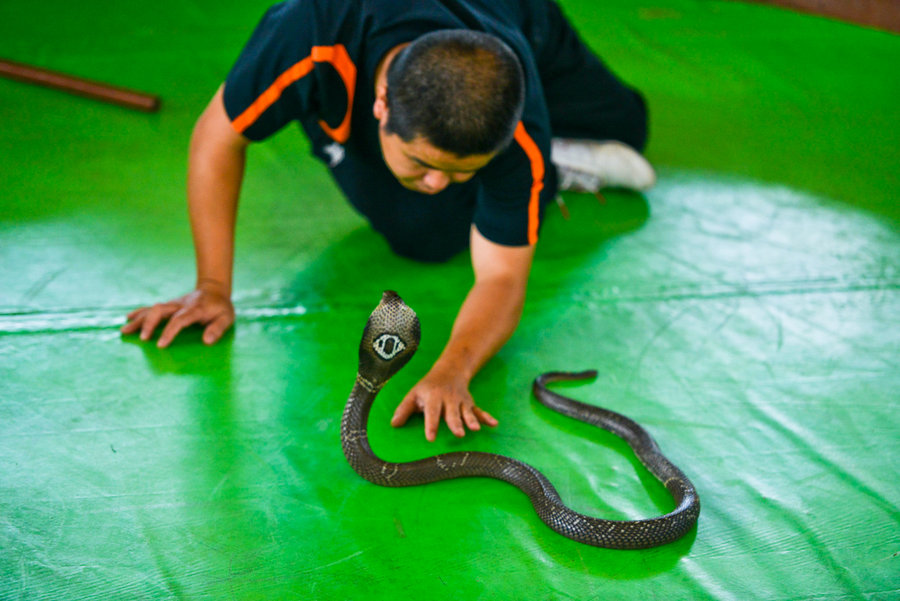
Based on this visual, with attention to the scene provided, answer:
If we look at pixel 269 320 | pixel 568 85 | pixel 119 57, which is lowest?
pixel 119 57

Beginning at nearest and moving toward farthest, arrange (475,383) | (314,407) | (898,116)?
(314,407), (475,383), (898,116)

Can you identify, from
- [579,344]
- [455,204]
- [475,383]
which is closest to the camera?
[475,383]

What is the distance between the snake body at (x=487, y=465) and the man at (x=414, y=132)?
10 centimetres

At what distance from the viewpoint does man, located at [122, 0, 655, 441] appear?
1.82m

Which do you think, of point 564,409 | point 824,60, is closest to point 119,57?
point 564,409

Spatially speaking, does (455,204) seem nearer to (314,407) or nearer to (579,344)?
(579,344)

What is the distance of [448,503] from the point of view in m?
1.90

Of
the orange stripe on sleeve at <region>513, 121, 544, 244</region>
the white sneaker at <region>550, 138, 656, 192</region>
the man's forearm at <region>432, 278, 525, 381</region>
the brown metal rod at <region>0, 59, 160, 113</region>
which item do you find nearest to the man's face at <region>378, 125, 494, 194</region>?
the orange stripe on sleeve at <region>513, 121, 544, 244</region>

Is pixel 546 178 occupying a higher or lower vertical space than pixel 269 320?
higher

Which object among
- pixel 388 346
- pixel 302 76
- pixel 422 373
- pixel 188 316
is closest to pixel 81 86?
pixel 188 316

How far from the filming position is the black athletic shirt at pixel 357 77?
217 cm

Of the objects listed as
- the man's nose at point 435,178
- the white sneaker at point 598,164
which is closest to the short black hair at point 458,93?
the man's nose at point 435,178

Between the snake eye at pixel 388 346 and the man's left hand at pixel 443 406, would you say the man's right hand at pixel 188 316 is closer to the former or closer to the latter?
the man's left hand at pixel 443 406

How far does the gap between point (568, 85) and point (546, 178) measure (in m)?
0.93
